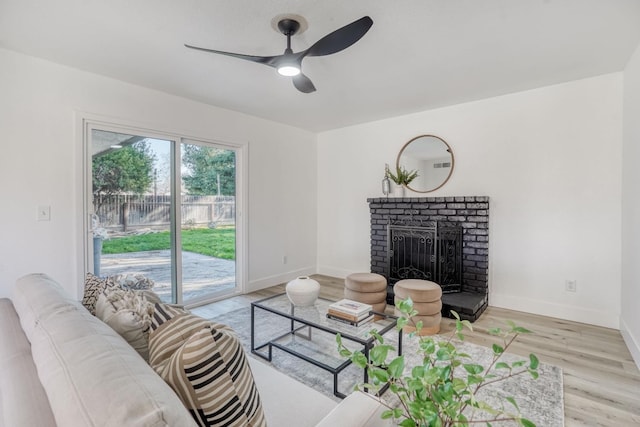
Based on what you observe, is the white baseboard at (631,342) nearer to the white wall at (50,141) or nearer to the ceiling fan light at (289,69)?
the ceiling fan light at (289,69)

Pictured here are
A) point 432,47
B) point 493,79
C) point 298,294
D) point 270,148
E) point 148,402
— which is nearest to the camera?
point 148,402

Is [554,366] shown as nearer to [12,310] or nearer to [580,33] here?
[580,33]

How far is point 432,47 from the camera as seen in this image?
235 centimetres

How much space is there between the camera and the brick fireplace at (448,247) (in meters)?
3.40

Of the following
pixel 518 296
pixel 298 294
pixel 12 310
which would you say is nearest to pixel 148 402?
pixel 12 310

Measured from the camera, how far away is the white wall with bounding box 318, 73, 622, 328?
292 cm

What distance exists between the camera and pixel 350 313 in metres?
2.04

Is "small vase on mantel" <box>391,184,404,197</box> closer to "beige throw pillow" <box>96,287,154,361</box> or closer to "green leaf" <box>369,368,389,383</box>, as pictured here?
"beige throw pillow" <box>96,287,154,361</box>

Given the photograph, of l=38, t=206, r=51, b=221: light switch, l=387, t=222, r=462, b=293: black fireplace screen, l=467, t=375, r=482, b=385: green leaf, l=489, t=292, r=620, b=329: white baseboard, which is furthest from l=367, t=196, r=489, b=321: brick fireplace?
l=38, t=206, r=51, b=221: light switch

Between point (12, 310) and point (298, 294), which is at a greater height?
point (12, 310)

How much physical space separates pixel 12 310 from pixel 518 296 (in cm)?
403

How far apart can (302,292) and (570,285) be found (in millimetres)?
2768

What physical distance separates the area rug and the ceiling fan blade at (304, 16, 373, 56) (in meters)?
1.90

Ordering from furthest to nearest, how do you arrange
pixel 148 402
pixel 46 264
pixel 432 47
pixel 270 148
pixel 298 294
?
pixel 270 148 < pixel 46 264 < pixel 432 47 < pixel 298 294 < pixel 148 402
